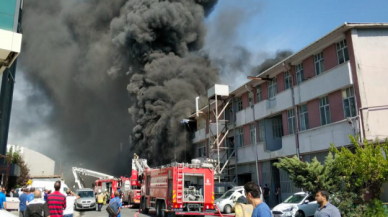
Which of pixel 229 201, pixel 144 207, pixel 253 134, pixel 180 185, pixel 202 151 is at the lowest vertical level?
pixel 144 207

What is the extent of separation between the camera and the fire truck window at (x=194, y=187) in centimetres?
1432

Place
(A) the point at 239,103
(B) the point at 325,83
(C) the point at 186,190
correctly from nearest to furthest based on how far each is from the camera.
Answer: (C) the point at 186,190
(B) the point at 325,83
(A) the point at 239,103

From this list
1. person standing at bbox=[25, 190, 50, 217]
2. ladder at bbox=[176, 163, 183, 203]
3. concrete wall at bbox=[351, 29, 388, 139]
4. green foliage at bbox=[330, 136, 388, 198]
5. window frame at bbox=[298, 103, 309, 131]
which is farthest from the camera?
window frame at bbox=[298, 103, 309, 131]

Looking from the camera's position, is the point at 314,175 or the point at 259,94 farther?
the point at 259,94

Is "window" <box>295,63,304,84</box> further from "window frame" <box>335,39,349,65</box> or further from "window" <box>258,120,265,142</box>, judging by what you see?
"window" <box>258,120,265,142</box>

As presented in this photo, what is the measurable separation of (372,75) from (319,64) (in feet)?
9.77

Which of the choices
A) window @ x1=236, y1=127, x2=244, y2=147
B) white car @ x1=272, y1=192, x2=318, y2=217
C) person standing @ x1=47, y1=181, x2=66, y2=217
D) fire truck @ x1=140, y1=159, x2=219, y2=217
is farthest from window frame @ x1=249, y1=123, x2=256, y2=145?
person standing @ x1=47, y1=181, x2=66, y2=217

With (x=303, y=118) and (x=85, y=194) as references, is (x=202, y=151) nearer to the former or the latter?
(x=85, y=194)

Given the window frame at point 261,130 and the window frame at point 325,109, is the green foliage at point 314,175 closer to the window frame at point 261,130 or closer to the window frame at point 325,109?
the window frame at point 325,109

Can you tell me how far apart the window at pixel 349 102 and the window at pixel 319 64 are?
2.06m

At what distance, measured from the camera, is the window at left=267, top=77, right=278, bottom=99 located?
21109 mm

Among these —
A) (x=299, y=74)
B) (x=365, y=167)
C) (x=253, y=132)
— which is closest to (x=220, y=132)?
(x=253, y=132)

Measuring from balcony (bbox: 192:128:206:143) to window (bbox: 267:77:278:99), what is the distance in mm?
10381

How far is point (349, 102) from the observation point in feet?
50.3
